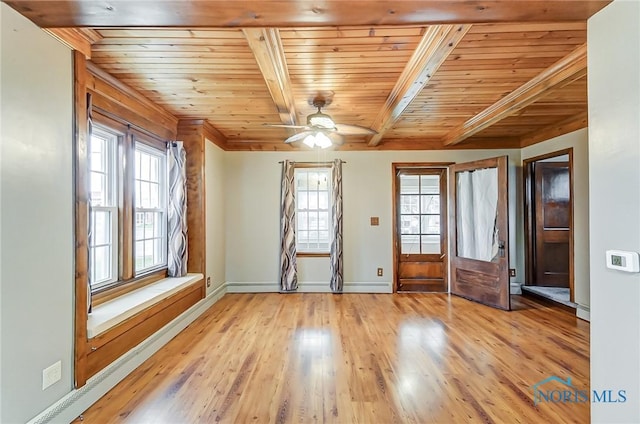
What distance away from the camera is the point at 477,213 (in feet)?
15.2

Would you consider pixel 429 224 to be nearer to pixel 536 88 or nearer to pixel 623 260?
pixel 536 88

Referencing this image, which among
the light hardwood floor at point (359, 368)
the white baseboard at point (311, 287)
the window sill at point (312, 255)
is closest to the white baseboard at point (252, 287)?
the white baseboard at point (311, 287)

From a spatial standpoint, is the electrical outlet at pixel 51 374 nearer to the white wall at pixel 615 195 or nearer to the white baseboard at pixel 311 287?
the white wall at pixel 615 195

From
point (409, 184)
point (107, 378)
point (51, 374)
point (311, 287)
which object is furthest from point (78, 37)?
point (409, 184)

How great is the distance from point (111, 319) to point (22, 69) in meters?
1.71

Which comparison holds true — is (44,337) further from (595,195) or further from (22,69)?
(595,195)

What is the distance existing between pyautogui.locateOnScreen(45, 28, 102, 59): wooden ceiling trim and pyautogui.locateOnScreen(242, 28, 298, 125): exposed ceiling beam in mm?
1037

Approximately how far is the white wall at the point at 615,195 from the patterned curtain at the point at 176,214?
3.73 metres

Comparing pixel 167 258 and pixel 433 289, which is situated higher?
pixel 167 258

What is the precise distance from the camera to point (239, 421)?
1951 millimetres

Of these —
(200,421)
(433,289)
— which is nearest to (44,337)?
(200,421)

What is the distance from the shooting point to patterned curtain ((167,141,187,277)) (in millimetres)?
3668

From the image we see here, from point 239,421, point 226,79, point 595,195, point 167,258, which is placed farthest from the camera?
point 167,258

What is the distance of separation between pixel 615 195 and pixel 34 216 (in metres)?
3.05
